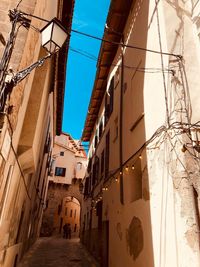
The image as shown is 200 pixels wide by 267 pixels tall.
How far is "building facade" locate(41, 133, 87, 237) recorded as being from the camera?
101 ft

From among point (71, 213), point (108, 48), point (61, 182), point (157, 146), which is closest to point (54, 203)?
point (61, 182)

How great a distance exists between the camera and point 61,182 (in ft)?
110

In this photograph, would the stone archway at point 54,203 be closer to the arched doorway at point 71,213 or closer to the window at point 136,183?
the arched doorway at point 71,213

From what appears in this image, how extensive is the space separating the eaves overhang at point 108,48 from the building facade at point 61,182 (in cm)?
1442

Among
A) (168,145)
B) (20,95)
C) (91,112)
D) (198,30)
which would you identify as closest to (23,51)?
(20,95)

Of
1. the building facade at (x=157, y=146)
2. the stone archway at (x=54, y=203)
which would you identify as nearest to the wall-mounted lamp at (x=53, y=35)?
the building facade at (x=157, y=146)

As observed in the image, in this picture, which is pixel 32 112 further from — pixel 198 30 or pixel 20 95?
pixel 198 30

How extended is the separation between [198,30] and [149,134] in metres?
3.39

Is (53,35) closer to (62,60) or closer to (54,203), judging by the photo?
(62,60)

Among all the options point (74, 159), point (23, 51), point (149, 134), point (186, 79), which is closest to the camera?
point (23, 51)

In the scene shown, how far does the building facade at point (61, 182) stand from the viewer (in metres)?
30.9

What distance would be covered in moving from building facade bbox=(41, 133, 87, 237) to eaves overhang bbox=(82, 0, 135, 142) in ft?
47.3

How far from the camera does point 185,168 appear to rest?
4.88m

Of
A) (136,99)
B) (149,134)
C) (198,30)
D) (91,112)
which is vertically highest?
(91,112)
